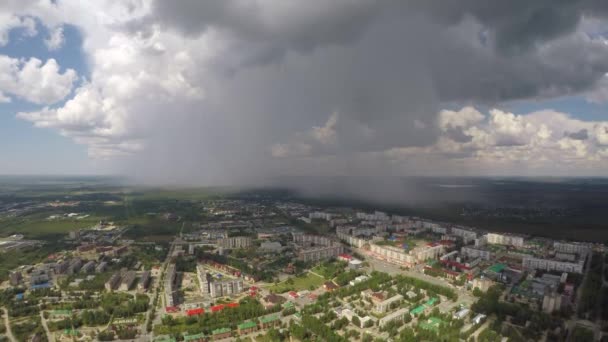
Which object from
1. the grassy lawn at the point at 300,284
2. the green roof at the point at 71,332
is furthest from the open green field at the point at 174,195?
the green roof at the point at 71,332

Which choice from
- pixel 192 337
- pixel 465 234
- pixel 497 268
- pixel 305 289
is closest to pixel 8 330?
pixel 192 337

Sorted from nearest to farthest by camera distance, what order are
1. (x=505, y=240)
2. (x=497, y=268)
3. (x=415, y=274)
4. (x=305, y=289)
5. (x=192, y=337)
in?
(x=192, y=337)
(x=305, y=289)
(x=415, y=274)
(x=497, y=268)
(x=505, y=240)

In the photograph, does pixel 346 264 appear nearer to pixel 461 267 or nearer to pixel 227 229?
pixel 461 267

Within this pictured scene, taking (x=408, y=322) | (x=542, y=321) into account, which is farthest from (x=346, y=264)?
(x=542, y=321)

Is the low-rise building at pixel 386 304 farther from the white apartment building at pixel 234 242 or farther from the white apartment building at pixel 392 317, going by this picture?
the white apartment building at pixel 234 242

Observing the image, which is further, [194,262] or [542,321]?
[194,262]

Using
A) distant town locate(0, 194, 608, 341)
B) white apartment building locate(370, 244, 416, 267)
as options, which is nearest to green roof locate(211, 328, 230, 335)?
distant town locate(0, 194, 608, 341)

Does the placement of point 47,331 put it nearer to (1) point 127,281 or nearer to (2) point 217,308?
(1) point 127,281
